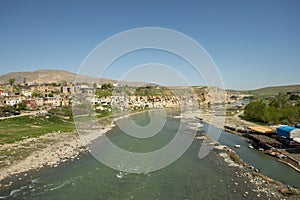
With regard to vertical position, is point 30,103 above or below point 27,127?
above

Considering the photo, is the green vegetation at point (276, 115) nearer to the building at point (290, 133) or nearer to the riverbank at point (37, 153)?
the building at point (290, 133)

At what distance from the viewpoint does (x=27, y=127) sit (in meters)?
21.8

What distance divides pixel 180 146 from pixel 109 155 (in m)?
6.07

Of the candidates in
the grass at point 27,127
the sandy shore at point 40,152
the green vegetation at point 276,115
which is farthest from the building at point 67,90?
the green vegetation at point 276,115

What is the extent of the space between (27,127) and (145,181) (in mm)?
16074

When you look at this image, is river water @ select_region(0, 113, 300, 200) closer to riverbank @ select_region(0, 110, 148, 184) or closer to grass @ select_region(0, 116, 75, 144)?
riverbank @ select_region(0, 110, 148, 184)

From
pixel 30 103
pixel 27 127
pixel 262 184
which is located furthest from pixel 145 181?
pixel 30 103

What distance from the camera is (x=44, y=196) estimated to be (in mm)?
8969

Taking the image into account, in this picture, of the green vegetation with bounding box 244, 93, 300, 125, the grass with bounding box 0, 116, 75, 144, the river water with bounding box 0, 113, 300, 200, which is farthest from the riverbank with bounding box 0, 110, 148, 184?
the green vegetation with bounding box 244, 93, 300, 125

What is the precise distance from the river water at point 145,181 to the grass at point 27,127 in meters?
7.21

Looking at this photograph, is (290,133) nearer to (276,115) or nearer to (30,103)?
(276,115)

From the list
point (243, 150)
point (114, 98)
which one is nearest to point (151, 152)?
point (243, 150)

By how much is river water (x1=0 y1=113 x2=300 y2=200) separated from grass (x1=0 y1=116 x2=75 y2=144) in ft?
23.7

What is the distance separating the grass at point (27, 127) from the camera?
58.4ft
